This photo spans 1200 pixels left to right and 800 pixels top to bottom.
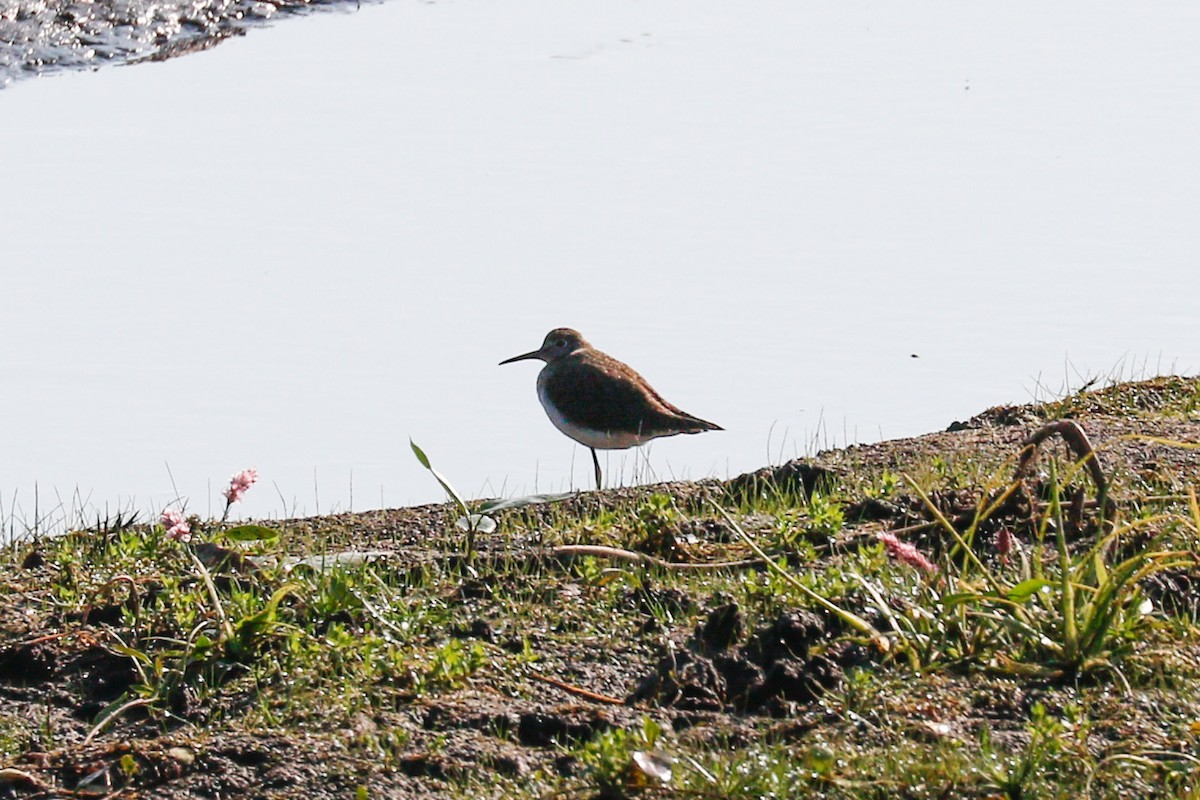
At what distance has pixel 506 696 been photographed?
4656 mm

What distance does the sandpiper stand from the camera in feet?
28.1

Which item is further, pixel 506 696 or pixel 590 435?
pixel 590 435

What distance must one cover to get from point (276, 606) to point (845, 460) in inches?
120

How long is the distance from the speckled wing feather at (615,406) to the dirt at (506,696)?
2618mm

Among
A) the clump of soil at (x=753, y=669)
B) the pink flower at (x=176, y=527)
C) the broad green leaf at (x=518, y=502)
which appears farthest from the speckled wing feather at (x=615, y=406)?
the clump of soil at (x=753, y=669)

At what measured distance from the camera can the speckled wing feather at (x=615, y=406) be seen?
337 inches

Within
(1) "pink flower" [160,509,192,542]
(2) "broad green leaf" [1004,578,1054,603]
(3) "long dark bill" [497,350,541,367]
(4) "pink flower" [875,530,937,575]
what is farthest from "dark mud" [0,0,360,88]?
(2) "broad green leaf" [1004,578,1054,603]

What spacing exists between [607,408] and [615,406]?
0.04 m

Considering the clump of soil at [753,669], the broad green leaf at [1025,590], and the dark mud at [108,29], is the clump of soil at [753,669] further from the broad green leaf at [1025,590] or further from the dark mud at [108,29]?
the dark mud at [108,29]

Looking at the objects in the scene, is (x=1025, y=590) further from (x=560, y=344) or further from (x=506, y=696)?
(x=560, y=344)

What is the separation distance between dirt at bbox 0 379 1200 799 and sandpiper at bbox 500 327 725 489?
8.60ft

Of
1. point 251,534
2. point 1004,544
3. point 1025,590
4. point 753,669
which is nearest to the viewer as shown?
point 1025,590

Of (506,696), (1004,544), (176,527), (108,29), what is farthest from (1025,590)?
(108,29)

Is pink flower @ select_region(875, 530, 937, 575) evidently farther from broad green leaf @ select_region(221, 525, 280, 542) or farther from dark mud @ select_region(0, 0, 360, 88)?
dark mud @ select_region(0, 0, 360, 88)
